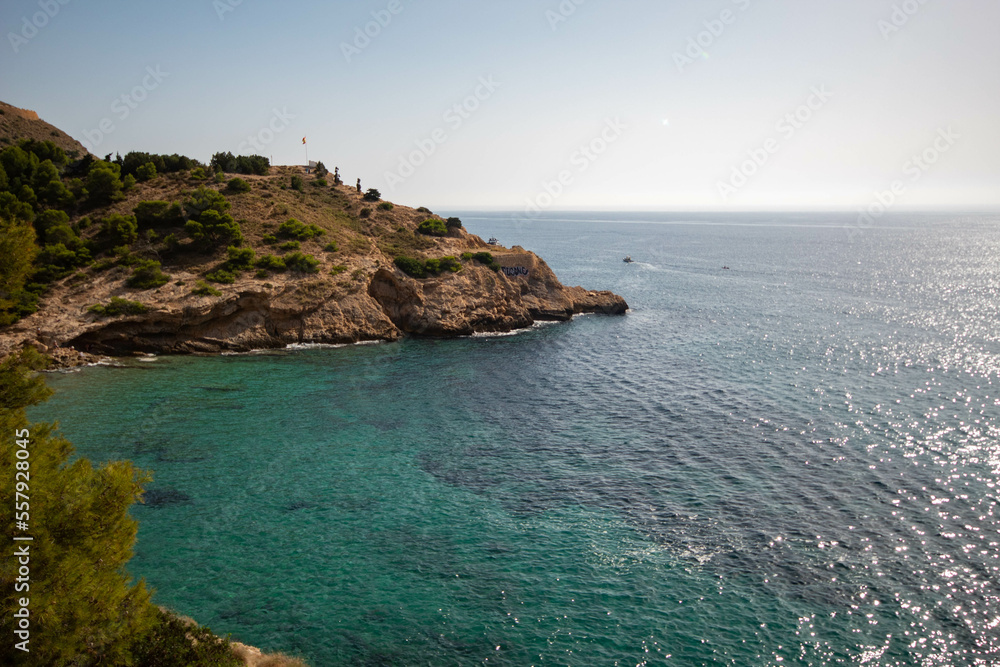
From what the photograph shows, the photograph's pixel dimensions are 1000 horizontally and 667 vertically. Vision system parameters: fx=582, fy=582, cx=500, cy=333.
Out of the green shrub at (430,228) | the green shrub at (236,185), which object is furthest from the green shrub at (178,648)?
the green shrub at (430,228)

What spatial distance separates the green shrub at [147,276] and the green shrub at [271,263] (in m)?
9.15

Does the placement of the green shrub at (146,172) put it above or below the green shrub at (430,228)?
above

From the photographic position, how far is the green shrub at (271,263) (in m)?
63.8

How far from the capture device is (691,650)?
802 inches

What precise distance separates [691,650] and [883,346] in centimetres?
5530

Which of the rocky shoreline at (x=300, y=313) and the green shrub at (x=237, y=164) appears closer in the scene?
the rocky shoreline at (x=300, y=313)

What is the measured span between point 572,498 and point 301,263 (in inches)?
1795

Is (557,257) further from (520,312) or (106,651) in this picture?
(106,651)

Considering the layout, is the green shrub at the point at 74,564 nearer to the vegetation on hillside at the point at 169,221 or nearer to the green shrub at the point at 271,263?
the vegetation on hillside at the point at 169,221

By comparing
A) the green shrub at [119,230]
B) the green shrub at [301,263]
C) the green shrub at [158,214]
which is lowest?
the green shrub at [301,263]

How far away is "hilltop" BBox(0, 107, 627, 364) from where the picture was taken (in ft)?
183

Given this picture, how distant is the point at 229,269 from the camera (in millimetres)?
62188

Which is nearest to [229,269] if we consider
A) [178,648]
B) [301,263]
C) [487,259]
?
[301,263]

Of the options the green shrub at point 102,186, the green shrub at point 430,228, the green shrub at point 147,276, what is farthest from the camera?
the green shrub at point 430,228
